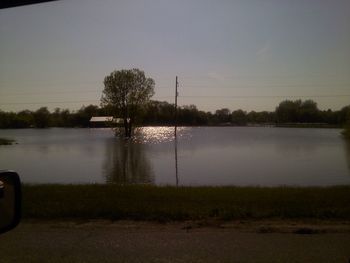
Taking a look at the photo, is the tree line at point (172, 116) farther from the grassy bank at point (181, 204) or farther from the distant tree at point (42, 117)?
the grassy bank at point (181, 204)

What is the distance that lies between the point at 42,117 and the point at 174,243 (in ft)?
426

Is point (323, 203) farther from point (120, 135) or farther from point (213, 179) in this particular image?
point (120, 135)

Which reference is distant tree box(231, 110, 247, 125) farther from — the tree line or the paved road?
the paved road

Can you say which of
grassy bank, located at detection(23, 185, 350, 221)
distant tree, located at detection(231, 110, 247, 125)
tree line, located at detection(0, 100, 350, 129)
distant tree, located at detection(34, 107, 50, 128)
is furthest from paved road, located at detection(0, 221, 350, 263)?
distant tree, located at detection(231, 110, 247, 125)

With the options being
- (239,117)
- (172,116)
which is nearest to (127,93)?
(172,116)

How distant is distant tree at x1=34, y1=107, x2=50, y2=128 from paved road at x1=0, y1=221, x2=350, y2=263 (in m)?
123

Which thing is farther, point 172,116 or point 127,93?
point 172,116

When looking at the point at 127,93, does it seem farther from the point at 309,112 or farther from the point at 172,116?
the point at 309,112

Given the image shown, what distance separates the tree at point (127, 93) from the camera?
6344cm

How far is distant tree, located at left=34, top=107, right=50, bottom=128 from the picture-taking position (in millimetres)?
127688

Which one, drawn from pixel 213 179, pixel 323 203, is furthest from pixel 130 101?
pixel 323 203

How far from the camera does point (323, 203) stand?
999 centimetres

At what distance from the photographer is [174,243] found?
21.3 feet

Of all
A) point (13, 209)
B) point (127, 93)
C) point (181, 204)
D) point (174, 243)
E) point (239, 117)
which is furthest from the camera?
point (239, 117)
